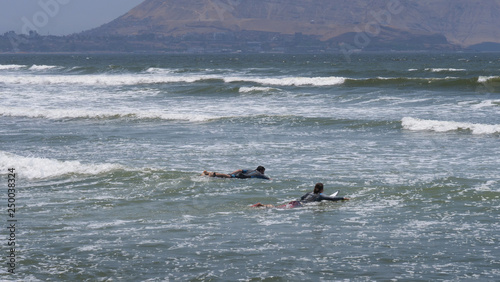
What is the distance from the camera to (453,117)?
29.2 m

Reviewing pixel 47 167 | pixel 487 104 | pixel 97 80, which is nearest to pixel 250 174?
pixel 47 167

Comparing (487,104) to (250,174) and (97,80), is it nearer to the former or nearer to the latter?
(250,174)

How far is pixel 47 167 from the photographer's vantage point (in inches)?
717

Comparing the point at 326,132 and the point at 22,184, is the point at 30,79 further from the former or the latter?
the point at 22,184

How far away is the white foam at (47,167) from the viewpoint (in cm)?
1773

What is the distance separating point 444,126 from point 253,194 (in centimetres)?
1346

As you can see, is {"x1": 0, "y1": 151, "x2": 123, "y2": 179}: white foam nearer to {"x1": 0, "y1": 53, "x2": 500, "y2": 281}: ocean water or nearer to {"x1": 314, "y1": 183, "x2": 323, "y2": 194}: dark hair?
{"x1": 0, "y1": 53, "x2": 500, "y2": 281}: ocean water

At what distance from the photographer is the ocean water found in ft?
32.9

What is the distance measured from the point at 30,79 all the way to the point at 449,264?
5950 centimetres

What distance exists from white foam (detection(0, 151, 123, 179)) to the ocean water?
67 mm

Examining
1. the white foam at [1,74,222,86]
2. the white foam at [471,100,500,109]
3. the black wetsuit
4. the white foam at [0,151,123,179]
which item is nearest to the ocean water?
the white foam at [0,151,123,179]

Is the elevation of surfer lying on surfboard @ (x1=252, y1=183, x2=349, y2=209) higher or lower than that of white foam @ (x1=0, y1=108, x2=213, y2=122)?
lower

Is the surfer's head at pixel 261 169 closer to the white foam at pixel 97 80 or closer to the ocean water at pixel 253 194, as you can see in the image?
the ocean water at pixel 253 194

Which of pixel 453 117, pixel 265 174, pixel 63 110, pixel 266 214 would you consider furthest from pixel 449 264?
pixel 63 110
